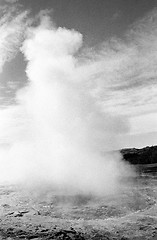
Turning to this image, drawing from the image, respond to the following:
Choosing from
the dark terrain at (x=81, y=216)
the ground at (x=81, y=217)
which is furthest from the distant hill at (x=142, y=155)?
the ground at (x=81, y=217)

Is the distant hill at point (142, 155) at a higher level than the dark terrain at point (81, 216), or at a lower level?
higher

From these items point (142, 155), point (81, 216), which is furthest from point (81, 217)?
point (142, 155)

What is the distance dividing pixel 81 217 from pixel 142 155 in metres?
45.2

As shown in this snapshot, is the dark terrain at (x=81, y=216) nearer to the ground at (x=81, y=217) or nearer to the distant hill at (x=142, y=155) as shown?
the ground at (x=81, y=217)

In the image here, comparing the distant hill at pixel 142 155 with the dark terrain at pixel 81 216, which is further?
the distant hill at pixel 142 155

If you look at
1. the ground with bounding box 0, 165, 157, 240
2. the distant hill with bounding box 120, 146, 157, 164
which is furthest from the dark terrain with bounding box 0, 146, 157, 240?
the distant hill with bounding box 120, 146, 157, 164

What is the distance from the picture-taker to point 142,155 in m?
53.0

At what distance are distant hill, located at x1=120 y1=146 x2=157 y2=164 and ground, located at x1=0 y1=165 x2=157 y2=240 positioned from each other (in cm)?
3628

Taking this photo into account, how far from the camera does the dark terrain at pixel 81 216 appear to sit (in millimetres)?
8461

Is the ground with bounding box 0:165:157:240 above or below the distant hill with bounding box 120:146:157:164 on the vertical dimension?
below

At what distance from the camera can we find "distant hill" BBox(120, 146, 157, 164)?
50216mm

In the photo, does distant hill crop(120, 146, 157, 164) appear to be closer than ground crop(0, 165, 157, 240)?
No

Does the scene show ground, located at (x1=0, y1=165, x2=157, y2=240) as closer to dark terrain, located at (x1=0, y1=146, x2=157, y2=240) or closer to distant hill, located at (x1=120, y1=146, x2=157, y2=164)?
dark terrain, located at (x1=0, y1=146, x2=157, y2=240)

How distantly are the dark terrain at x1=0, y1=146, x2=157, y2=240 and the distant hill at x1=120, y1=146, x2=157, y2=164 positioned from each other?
35596mm
